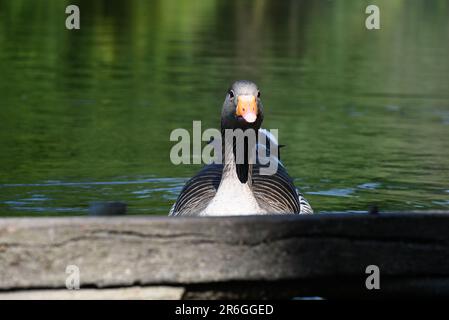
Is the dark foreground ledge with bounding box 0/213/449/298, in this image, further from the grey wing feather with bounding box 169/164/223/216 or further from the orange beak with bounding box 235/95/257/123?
the grey wing feather with bounding box 169/164/223/216

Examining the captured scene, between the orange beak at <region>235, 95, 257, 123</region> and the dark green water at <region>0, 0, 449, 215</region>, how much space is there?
2015 mm

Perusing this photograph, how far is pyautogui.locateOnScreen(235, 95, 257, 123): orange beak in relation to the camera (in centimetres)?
673

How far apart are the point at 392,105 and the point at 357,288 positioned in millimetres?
11122

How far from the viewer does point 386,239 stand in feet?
13.3

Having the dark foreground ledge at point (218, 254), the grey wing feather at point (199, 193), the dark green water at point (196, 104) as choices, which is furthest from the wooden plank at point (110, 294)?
the dark green water at point (196, 104)

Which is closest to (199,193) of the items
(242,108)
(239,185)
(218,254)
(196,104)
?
(239,185)

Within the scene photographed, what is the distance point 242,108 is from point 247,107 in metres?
0.03

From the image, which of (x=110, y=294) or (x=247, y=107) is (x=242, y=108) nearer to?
(x=247, y=107)

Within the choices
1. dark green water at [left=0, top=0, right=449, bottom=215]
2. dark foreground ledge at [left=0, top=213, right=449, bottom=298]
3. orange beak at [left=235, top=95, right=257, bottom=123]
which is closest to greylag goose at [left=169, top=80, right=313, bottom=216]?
orange beak at [left=235, top=95, right=257, bottom=123]

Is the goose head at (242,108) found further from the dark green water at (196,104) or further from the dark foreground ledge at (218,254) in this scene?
the dark foreground ledge at (218,254)

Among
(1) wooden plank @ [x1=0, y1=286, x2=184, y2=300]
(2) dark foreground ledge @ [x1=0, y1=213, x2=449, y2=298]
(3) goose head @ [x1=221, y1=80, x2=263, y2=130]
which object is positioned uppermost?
(3) goose head @ [x1=221, y1=80, x2=263, y2=130]

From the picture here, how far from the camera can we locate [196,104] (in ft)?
47.5

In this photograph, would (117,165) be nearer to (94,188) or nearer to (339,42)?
(94,188)

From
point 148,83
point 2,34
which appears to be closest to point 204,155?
point 148,83
